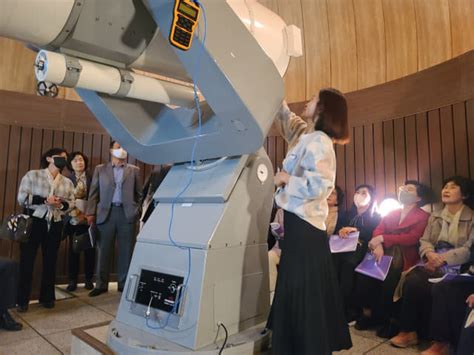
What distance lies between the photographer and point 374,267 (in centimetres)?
256

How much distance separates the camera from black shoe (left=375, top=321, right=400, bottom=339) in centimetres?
233

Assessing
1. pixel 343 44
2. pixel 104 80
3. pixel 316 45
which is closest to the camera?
pixel 104 80

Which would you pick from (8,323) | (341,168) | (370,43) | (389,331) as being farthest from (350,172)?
(8,323)

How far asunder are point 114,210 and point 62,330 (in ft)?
4.58

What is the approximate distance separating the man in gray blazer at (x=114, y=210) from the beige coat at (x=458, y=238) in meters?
2.64

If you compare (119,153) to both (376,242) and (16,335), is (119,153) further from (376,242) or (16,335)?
(376,242)

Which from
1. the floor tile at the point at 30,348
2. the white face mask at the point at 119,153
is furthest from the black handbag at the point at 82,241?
the floor tile at the point at 30,348

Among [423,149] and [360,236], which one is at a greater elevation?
[423,149]

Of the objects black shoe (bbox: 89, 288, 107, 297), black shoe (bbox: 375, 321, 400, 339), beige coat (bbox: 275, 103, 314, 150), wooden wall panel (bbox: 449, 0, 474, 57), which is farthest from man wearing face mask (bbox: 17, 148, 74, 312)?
wooden wall panel (bbox: 449, 0, 474, 57)

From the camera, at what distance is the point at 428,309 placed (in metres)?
2.26

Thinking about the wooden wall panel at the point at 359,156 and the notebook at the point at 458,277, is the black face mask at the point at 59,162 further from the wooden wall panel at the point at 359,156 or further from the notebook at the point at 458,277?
the notebook at the point at 458,277

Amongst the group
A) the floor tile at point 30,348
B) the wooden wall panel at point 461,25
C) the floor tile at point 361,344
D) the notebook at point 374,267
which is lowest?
the floor tile at point 30,348

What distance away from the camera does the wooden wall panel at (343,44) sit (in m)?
3.73

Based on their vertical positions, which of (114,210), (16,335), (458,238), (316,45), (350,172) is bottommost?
(16,335)
